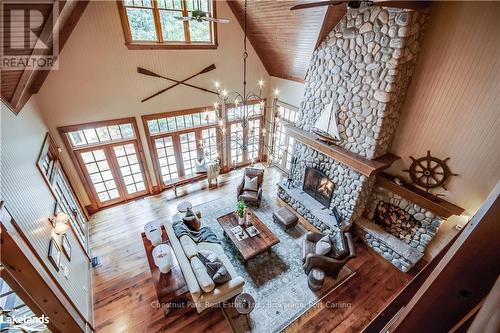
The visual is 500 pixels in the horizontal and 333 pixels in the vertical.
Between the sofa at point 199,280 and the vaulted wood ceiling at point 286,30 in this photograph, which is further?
the vaulted wood ceiling at point 286,30

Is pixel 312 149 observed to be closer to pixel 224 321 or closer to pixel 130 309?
pixel 224 321

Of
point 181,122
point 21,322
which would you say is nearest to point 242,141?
point 181,122

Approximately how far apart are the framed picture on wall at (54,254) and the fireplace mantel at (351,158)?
200 inches

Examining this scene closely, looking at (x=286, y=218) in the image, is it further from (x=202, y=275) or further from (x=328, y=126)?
(x=202, y=275)

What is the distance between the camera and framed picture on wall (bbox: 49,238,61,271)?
3.04 m

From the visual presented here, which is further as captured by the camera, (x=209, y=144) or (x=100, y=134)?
(x=209, y=144)

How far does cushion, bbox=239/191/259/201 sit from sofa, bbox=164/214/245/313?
200 cm

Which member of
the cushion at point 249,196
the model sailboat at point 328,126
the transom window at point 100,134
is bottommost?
the cushion at point 249,196

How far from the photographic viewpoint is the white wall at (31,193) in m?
2.70

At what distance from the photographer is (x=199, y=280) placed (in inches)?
146

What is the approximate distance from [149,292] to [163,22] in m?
5.81

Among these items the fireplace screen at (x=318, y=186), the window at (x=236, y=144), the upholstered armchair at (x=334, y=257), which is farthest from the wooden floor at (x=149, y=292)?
the window at (x=236, y=144)

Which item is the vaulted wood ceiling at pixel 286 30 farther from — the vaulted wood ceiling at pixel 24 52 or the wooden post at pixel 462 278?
the wooden post at pixel 462 278

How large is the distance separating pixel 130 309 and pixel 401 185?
5637mm
